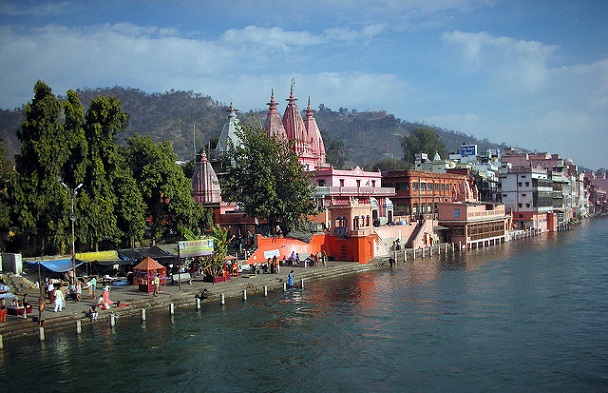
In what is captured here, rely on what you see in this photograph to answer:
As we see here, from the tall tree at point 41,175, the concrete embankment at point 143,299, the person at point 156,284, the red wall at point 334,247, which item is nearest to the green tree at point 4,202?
the tall tree at point 41,175

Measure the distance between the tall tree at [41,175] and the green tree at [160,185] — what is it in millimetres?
6997

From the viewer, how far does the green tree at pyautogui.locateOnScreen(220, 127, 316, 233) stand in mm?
38344

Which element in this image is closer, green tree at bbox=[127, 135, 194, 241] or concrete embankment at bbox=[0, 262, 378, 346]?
concrete embankment at bbox=[0, 262, 378, 346]

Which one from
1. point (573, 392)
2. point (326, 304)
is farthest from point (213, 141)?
point (573, 392)

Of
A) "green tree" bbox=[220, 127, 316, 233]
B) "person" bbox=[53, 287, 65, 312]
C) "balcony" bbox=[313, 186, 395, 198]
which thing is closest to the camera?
"person" bbox=[53, 287, 65, 312]

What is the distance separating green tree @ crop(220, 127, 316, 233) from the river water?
8.55m

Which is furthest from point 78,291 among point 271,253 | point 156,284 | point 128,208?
point 271,253

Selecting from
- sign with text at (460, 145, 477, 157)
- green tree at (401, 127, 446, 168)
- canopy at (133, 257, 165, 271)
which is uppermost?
green tree at (401, 127, 446, 168)

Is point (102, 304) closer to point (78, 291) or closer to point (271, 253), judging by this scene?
point (78, 291)

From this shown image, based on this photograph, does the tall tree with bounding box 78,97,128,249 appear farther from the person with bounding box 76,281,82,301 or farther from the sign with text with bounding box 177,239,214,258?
the person with bounding box 76,281,82,301

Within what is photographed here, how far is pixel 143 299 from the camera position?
26047 mm

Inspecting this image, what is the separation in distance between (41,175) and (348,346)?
18.9 meters

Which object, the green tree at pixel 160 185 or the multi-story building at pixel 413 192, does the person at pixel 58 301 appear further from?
the multi-story building at pixel 413 192

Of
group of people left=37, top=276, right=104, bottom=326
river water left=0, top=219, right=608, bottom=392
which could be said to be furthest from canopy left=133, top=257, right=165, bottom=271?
river water left=0, top=219, right=608, bottom=392
